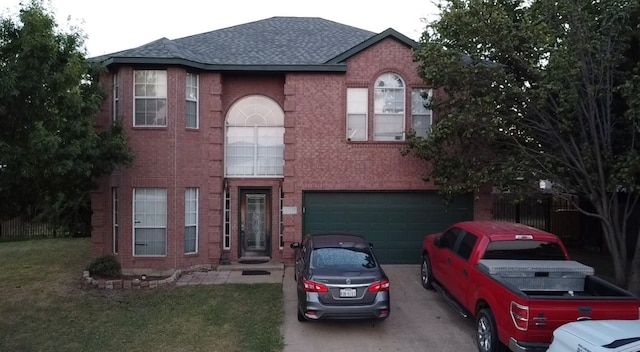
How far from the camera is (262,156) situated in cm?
1410

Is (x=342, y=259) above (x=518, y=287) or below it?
above

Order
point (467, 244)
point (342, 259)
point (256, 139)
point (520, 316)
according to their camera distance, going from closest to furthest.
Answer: point (520, 316) → point (467, 244) → point (342, 259) → point (256, 139)

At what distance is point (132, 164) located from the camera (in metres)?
12.4

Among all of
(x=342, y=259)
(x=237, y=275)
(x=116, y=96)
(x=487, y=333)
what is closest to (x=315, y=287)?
(x=342, y=259)

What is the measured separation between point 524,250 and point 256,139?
835 cm

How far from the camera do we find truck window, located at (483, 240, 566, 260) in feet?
26.5

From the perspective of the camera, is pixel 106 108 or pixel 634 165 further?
pixel 106 108

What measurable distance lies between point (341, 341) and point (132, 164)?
24.9 ft

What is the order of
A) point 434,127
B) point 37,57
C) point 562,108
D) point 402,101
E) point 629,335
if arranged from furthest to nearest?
point 402,101 → point 434,127 → point 562,108 → point 37,57 → point 629,335

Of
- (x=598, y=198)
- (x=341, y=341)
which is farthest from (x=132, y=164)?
(x=598, y=198)

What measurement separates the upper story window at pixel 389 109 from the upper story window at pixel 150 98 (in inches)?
231

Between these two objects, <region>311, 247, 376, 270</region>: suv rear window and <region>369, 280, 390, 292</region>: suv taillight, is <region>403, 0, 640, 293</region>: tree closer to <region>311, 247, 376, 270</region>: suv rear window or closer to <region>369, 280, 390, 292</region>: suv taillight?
<region>311, 247, 376, 270</region>: suv rear window

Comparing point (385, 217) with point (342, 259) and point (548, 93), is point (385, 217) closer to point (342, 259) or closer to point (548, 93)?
point (342, 259)

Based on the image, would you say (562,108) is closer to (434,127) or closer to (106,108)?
(434,127)
